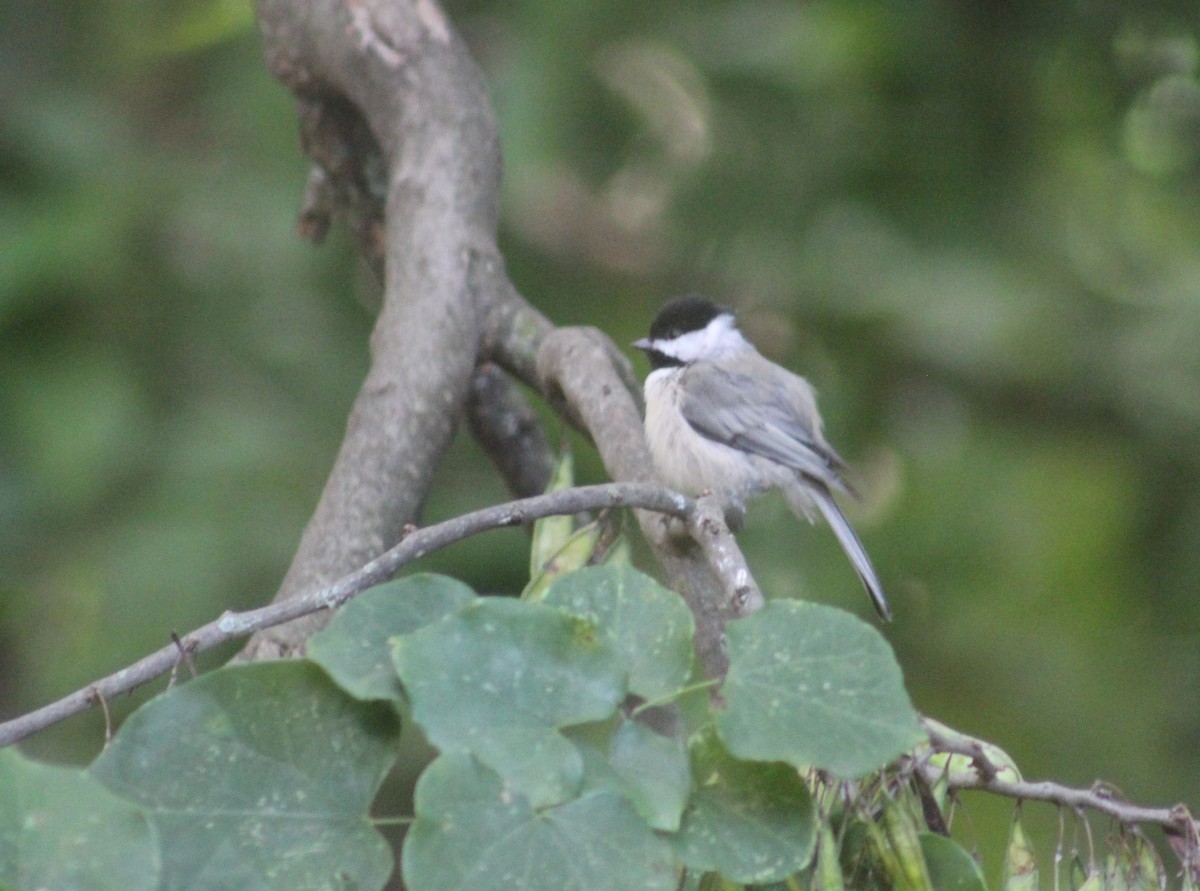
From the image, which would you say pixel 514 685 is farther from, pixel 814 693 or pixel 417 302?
pixel 417 302

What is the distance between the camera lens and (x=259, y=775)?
3.23ft

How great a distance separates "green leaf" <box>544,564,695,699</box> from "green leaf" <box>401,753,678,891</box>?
120 millimetres

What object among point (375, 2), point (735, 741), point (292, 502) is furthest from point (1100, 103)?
point (735, 741)

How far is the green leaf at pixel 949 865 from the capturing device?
108 cm

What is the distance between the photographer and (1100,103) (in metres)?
3.21

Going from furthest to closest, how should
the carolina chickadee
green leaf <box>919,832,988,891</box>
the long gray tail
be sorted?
the carolina chickadee, the long gray tail, green leaf <box>919,832,988,891</box>

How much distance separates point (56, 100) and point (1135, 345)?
2555mm

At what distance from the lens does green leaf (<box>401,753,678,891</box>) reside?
0.91 m

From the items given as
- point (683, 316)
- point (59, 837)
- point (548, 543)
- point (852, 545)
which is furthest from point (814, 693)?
point (683, 316)

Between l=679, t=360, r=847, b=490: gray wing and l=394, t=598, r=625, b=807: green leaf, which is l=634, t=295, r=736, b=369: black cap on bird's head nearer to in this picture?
l=679, t=360, r=847, b=490: gray wing

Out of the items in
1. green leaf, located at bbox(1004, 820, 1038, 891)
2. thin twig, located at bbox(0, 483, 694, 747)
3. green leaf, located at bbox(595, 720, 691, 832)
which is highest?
thin twig, located at bbox(0, 483, 694, 747)

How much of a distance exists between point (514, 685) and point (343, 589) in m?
0.27

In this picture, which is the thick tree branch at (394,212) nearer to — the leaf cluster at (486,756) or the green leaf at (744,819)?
the leaf cluster at (486,756)

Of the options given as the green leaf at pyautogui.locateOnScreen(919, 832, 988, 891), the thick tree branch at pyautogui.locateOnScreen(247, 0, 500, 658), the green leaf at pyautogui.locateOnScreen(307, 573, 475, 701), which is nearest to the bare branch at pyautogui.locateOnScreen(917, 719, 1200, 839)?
the green leaf at pyautogui.locateOnScreen(919, 832, 988, 891)
